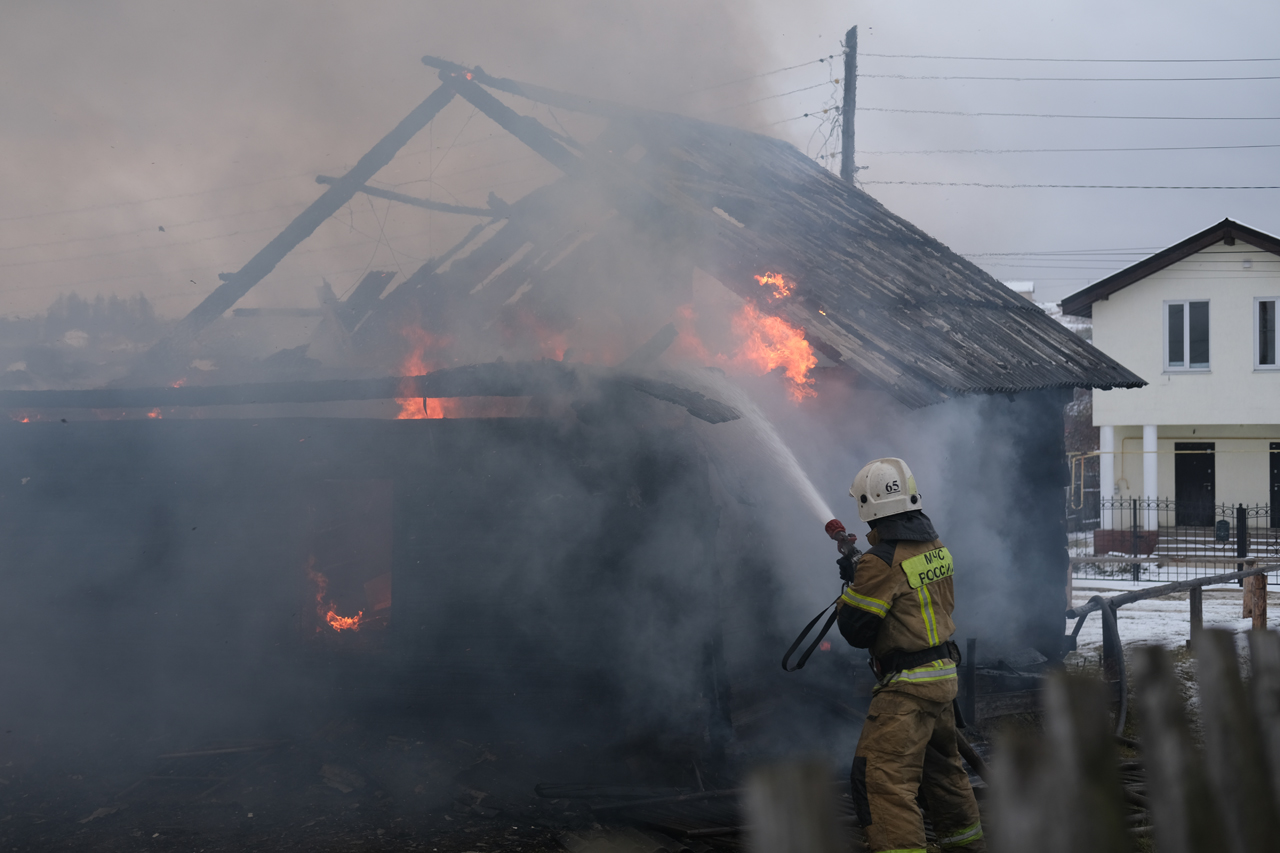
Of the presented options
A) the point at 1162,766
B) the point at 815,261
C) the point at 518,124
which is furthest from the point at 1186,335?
the point at 1162,766

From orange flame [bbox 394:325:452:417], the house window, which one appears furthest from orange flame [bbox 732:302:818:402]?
the house window

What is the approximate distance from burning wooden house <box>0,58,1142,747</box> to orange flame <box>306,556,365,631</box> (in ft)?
0.06

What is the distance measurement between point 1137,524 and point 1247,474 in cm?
440

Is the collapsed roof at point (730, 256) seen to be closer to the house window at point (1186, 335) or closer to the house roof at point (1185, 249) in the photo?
the house roof at point (1185, 249)

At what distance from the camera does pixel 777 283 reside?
8.52 metres

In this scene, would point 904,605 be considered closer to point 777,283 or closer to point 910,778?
point 910,778

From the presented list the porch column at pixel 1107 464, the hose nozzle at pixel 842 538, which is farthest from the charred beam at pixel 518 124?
the porch column at pixel 1107 464

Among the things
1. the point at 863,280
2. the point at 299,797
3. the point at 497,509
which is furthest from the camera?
the point at 863,280

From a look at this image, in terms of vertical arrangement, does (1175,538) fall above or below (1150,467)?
below

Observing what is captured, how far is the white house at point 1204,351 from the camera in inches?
762

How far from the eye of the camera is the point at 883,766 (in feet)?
13.2

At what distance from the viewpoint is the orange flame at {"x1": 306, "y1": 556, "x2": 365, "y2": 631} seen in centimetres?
732

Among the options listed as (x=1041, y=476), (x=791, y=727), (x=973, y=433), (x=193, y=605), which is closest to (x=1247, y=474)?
(x=1041, y=476)

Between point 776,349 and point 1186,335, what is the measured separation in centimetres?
1596
